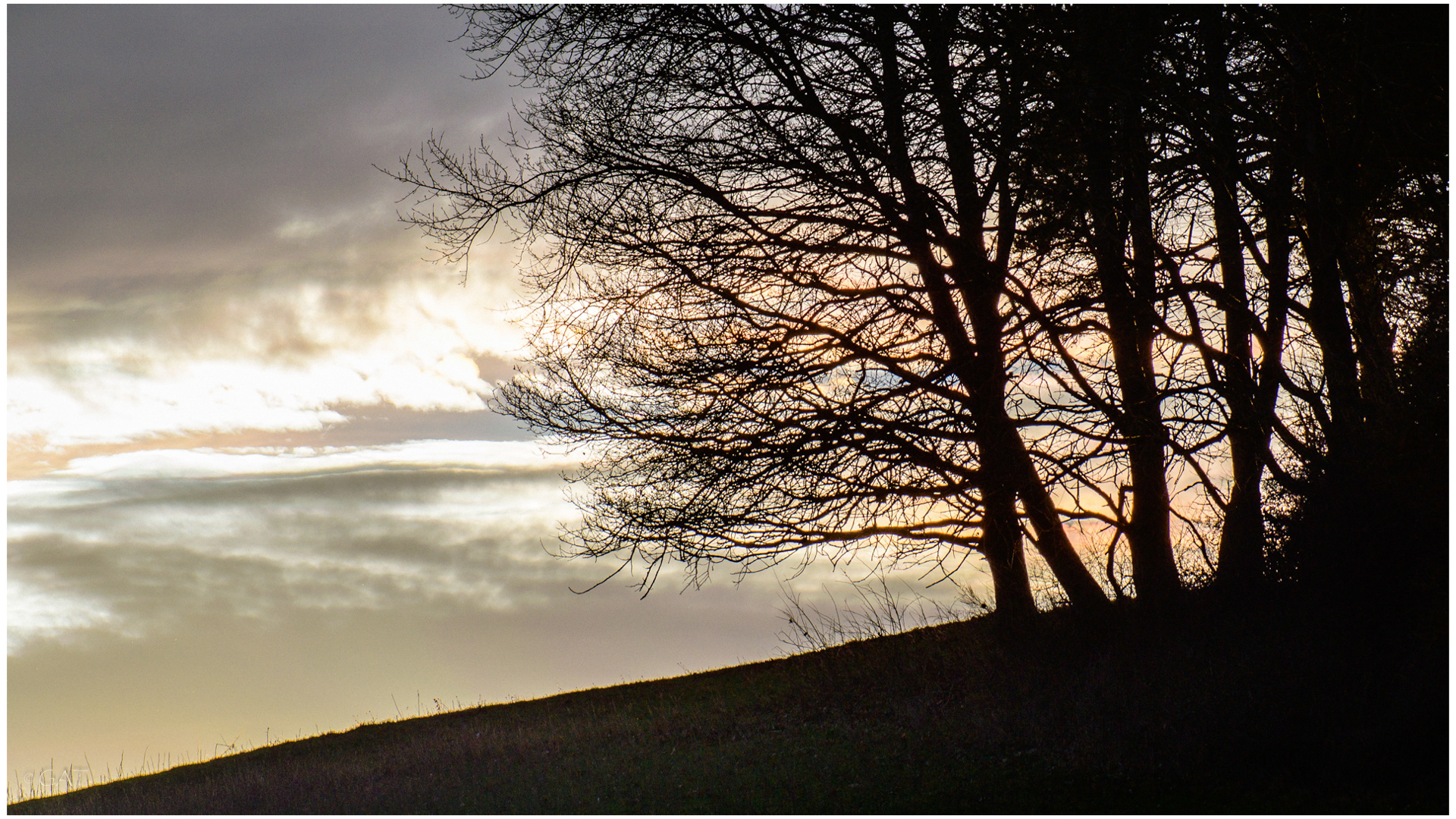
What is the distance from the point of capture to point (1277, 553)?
923 centimetres

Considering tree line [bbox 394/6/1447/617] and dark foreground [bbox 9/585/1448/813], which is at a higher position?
tree line [bbox 394/6/1447/617]

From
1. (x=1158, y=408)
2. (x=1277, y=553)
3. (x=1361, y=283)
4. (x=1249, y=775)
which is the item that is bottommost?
(x=1249, y=775)

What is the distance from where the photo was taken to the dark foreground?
276 inches

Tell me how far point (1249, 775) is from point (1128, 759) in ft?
3.10

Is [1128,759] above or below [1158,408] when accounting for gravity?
below

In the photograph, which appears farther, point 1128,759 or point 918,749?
point 918,749

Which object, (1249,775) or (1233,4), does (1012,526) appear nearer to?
(1249,775)

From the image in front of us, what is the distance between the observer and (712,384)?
9.34 meters

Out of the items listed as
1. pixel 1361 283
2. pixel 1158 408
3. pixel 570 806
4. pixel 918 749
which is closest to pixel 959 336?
pixel 1158 408

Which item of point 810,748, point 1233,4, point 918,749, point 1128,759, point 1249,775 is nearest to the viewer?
point 1249,775

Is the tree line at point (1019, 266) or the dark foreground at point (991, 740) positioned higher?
the tree line at point (1019, 266)

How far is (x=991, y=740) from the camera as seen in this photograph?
9.02 metres

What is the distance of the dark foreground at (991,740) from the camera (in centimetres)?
700

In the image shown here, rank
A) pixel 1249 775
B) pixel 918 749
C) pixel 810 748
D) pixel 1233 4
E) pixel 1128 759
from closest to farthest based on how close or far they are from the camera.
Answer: pixel 1249 775 → pixel 1128 759 → pixel 1233 4 → pixel 918 749 → pixel 810 748
